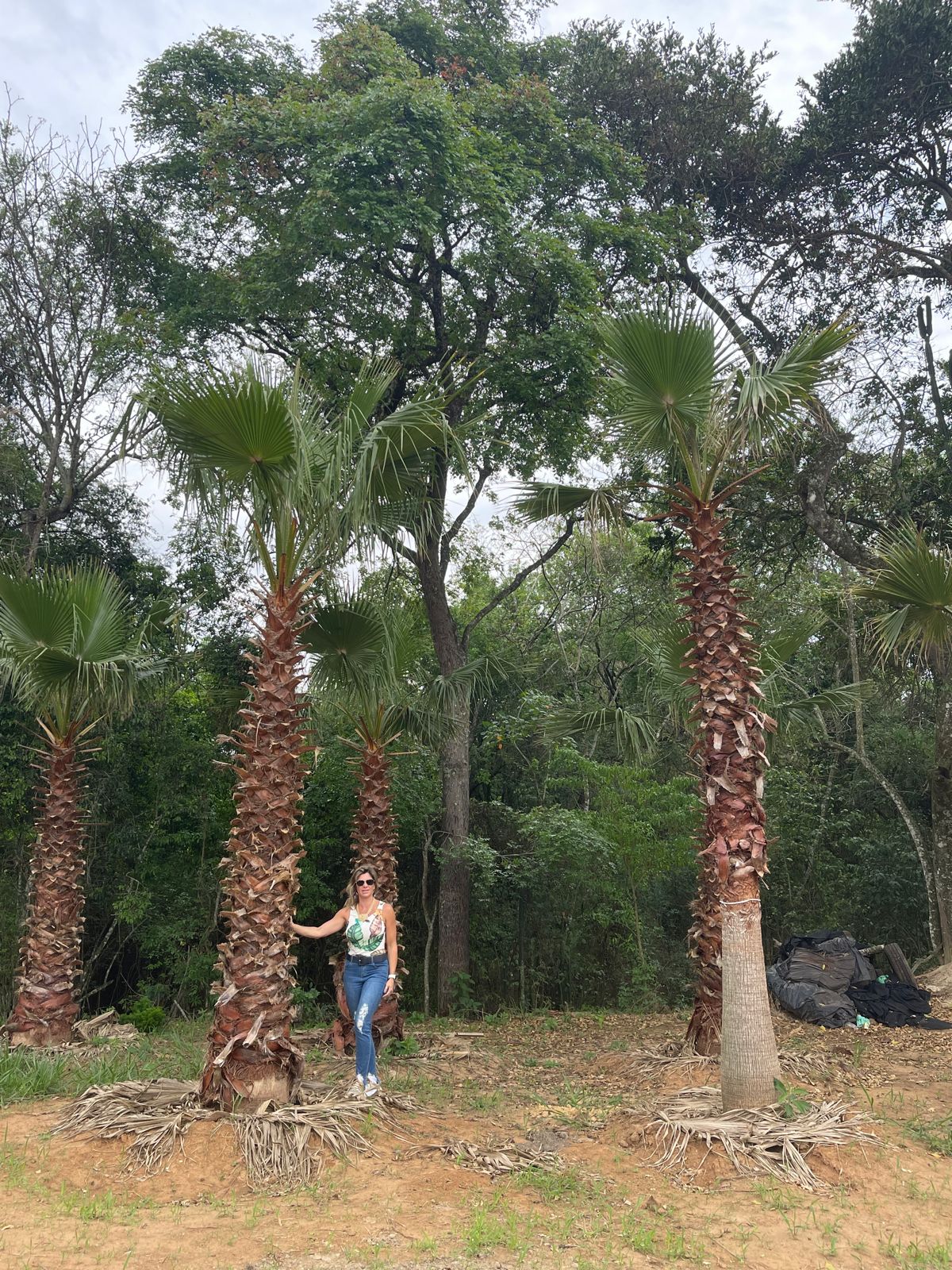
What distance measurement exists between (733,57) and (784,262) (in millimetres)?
3018

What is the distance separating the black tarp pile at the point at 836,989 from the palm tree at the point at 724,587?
372 centimetres

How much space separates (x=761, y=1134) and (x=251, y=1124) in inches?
119

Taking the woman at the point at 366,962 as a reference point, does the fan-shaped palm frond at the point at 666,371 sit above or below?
above

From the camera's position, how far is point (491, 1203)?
16.0 feet

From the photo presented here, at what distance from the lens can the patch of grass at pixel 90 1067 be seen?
266 inches

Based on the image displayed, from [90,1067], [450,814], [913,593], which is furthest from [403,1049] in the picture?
[913,593]

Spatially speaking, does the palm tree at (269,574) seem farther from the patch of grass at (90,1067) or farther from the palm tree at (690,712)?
the palm tree at (690,712)

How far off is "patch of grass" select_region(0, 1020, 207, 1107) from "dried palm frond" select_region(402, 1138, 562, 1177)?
261 centimetres

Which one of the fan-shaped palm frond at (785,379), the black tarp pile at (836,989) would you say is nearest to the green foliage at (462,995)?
the black tarp pile at (836,989)

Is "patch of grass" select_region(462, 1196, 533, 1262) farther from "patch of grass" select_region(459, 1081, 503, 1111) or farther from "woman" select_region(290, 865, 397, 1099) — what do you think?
"patch of grass" select_region(459, 1081, 503, 1111)

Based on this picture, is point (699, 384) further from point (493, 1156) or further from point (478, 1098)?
point (478, 1098)

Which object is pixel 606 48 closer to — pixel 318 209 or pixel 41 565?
pixel 318 209

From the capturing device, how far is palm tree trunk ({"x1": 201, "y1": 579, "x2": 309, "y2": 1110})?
570 centimetres

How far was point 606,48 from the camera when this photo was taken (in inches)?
535
